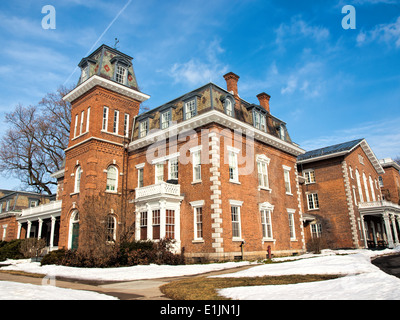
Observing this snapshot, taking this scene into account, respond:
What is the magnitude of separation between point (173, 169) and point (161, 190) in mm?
2808

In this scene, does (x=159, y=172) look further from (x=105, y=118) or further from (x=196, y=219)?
(x=105, y=118)

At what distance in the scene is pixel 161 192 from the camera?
2127 cm

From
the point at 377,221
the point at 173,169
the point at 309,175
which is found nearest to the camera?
the point at 173,169

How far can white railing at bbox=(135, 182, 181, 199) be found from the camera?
21.5 meters

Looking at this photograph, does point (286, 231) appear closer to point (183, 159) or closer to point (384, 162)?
point (183, 159)

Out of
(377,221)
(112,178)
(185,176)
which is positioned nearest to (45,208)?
(112,178)

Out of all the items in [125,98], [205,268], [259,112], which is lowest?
[205,268]

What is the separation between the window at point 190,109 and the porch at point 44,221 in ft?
50.9

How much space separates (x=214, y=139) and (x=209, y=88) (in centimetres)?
405

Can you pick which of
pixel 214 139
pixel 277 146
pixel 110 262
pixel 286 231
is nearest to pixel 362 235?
pixel 286 231

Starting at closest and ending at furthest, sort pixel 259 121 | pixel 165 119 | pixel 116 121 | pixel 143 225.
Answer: pixel 143 225
pixel 165 119
pixel 259 121
pixel 116 121

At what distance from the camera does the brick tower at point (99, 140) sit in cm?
2461

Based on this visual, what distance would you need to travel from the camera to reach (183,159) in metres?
22.9

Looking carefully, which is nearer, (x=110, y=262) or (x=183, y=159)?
(x=110, y=262)
